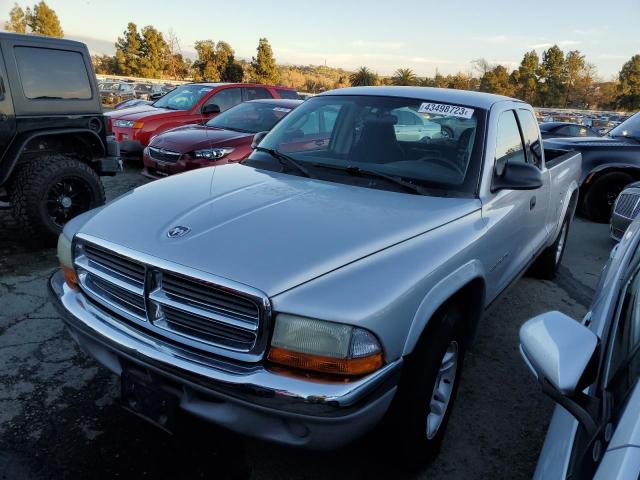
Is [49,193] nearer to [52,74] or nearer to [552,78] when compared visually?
[52,74]

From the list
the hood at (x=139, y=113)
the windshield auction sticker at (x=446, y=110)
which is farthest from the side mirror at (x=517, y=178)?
the hood at (x=139, y=113)

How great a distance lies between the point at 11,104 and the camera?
4.50 m

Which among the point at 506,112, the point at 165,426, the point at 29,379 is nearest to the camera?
the point at 165,426

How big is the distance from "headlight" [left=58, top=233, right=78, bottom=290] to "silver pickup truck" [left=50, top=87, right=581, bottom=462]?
12 mm

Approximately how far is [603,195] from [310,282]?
292 inches

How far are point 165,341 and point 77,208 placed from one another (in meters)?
3.80

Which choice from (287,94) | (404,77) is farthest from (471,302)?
(404,77)

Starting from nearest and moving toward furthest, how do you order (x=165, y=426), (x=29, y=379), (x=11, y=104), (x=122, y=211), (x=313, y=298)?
(x=313, y=298)
(x=165, y=426)
(x=122, y=211)
(x=29, y=379)
(x=11, y=104)

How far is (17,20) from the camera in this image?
147ft

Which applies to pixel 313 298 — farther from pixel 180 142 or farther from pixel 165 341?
pixel 180 142

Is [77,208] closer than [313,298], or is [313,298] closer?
[313,298]

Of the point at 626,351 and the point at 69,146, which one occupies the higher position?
the point at 626,351

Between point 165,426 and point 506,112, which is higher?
point 506,112

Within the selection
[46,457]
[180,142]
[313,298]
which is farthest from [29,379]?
[180,142]
